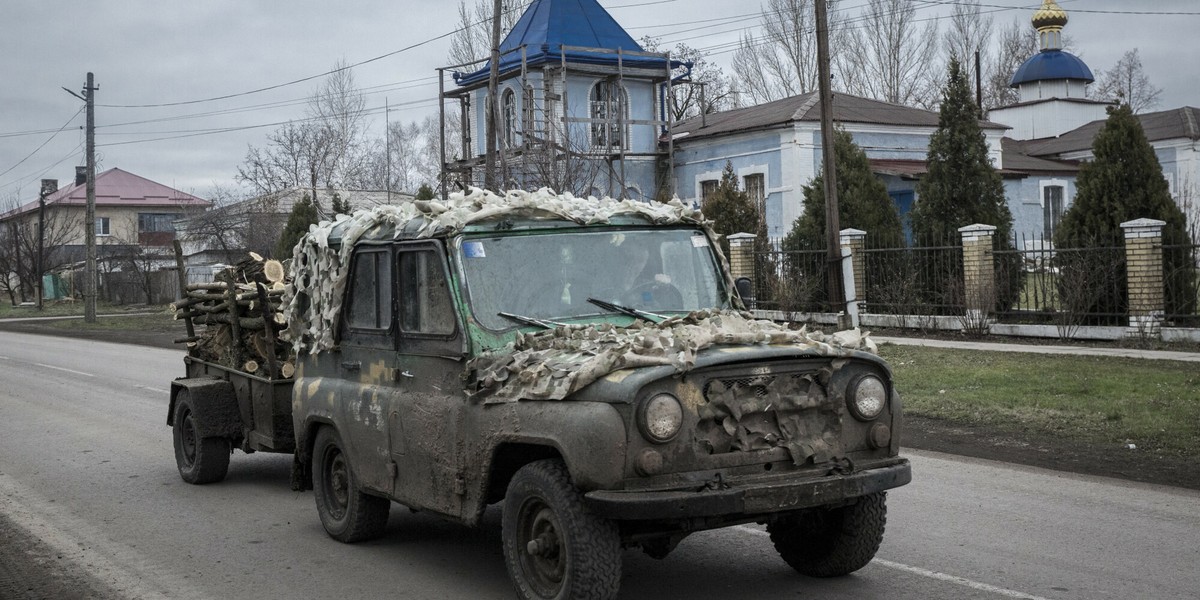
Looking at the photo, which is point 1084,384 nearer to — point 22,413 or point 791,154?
point 22,413

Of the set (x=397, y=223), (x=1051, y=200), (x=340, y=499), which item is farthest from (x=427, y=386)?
(x=1051, y=200)

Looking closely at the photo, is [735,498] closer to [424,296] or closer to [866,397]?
[866,397]

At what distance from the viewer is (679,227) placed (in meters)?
7.07

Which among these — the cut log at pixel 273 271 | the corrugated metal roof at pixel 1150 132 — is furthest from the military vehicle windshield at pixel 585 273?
the corrugated metal roof at pixel 1150 132

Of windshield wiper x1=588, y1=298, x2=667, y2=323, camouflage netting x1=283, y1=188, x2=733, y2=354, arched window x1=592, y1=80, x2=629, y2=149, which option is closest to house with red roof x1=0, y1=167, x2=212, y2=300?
arched window x1=592, y1=80, x2=629, y2=149

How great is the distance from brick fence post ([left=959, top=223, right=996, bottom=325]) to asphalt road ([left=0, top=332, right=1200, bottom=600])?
10809 mm

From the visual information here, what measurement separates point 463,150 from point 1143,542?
36.2 metres

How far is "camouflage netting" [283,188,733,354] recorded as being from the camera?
261 inches

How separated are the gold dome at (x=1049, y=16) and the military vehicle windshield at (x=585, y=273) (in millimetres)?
53392

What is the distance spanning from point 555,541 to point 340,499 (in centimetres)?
262

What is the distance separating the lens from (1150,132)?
46.4 m

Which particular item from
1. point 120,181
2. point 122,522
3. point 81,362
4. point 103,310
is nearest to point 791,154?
point 81,362

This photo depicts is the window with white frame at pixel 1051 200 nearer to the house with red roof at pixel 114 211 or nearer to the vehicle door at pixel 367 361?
the vehicle door at pixel 367 361

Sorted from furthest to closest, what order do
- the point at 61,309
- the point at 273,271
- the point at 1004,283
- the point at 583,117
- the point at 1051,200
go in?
the point at 61,309
the point at 1051,200
the point at 583,117
the point at 1004,283
the point at 273,271
